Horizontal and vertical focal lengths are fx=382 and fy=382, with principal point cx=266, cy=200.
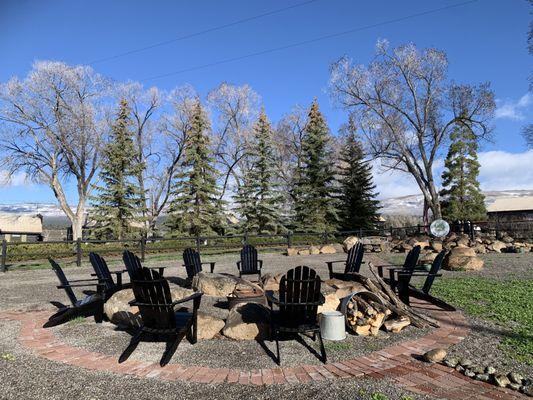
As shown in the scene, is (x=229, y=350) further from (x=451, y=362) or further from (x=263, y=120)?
(x=263, y=120)

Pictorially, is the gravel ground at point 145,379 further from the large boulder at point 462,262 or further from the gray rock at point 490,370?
the large boulder at point 462,262

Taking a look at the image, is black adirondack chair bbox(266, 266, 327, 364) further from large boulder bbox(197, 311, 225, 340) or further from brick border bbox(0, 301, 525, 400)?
large boulder bbox(197, 311, 225, 340)

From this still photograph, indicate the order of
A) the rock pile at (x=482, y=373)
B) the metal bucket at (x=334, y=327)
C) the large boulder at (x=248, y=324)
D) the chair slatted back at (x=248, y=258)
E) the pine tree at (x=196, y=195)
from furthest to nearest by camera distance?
the pine tree at (x=196, y=195) < the chair slatted back at (x=248, y=258) < the large boulder at (x=248, y=324) < the metal bucket at (x=334, y=327) < the rock pile at (x=482, y=373)

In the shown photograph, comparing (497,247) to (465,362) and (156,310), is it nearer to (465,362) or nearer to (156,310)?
(465,362)

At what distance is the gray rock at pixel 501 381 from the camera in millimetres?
3166

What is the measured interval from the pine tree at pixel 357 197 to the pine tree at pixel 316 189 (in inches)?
51.7

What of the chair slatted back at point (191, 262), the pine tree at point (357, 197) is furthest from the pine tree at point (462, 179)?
the chair slatted back at point (191, 262)

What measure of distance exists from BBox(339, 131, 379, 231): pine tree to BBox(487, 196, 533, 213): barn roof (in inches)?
915

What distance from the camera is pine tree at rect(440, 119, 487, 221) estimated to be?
3528cm

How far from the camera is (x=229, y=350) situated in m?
4.28

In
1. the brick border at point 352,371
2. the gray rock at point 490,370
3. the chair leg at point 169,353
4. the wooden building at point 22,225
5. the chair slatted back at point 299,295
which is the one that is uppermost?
the wooden building at point 22,225

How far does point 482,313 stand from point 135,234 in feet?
85.0

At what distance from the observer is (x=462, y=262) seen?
10.6 m

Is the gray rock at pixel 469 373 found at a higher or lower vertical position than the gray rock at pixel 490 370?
lower
